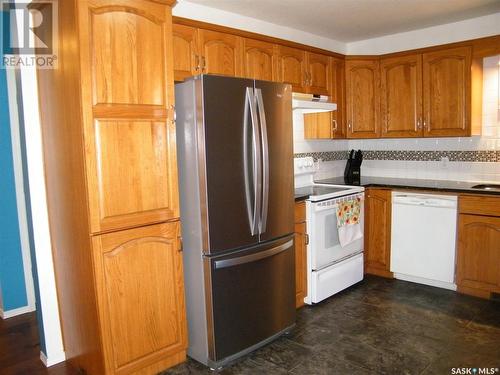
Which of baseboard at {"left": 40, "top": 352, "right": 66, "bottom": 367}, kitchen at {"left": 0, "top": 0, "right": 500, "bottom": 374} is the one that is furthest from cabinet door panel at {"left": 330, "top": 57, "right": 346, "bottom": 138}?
baseboard at {"left": 40, "top": 352, "right": 66, "bottom": 367}

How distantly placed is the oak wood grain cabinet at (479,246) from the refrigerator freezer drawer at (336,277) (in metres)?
0.87

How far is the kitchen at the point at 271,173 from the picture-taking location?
2162 mm

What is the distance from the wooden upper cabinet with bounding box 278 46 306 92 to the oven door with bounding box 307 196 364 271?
113 cm

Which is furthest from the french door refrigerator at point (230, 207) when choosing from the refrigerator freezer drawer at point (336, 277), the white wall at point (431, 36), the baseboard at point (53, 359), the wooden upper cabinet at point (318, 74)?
the white wall at point (431, 36)

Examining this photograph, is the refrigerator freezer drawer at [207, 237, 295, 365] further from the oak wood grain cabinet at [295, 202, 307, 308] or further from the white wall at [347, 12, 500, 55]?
the white wall at [347, 12, 500, 55]

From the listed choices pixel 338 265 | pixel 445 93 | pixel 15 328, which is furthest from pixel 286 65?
pixel 15 328

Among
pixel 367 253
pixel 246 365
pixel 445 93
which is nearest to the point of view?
pixel 246 365

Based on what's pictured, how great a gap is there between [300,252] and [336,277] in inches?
20.1

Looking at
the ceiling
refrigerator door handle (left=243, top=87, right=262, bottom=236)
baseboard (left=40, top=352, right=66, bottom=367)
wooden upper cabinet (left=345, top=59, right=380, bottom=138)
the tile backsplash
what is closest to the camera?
refrigerator door handle (left=243, top=87, right=262, bottom=236)

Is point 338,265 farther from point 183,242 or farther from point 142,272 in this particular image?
point 142,272

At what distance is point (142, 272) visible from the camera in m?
2.32

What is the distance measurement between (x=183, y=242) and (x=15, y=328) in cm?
179

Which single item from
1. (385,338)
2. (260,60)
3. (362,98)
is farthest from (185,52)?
(385,338)

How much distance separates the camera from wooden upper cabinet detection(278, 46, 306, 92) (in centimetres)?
354
